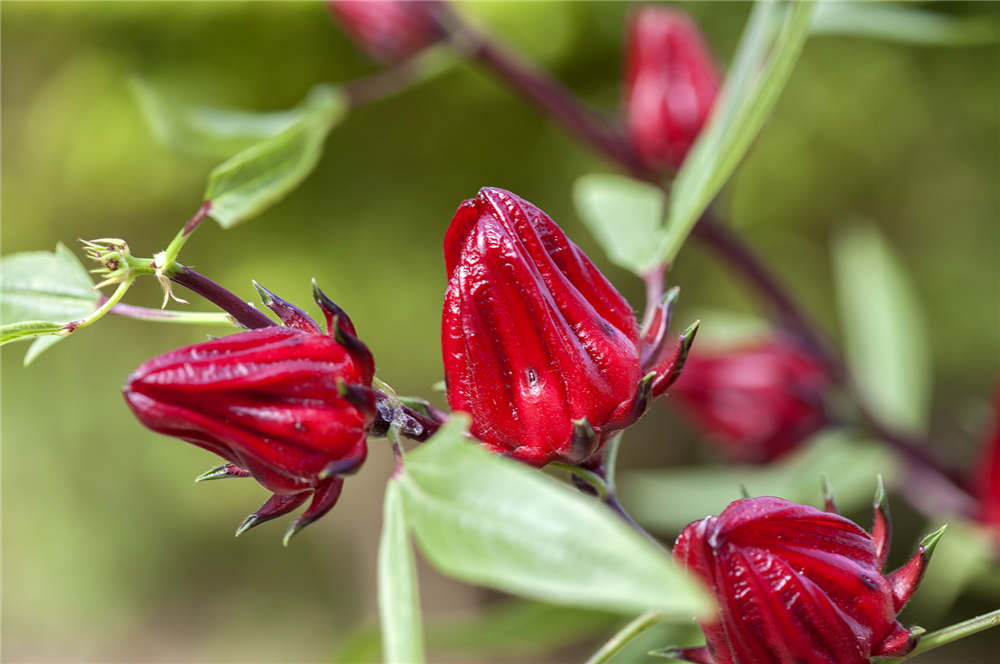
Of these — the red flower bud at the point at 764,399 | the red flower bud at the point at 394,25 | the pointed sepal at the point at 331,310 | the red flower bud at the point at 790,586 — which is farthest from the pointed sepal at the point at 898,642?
the red flower bud at the point at 394,25

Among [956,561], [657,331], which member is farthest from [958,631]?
[956,561]

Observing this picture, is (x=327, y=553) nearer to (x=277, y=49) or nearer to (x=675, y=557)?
(x=277, y=49)

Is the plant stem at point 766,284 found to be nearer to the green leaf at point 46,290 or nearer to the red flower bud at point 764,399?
the red flower bud at point 764,399

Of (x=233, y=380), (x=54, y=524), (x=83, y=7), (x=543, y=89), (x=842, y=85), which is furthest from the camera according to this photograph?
(x=54, y=524)

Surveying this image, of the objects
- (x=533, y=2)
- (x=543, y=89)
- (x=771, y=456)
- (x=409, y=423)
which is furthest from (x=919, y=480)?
(x=533, y=2)

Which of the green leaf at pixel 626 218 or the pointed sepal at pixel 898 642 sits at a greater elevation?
the green leaf at pixel 626 218
